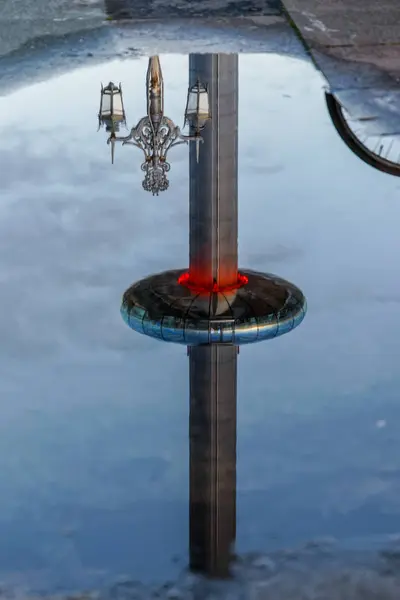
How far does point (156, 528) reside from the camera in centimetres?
470

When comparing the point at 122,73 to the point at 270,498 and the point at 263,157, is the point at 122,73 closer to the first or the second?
the point at 263,157

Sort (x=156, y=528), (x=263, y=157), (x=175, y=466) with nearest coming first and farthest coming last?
(x=156, y=528), (x=175, y=466), (x=263, y=157)

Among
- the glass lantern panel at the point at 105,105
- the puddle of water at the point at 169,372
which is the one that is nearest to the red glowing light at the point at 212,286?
the puddle of water at the point at 169,372

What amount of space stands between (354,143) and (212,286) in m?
2.71

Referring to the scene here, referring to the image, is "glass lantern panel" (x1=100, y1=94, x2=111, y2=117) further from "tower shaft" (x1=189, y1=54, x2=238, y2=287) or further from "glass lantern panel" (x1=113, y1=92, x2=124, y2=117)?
"tower shaft" (x1=189, y1=54, x2=238, y2=287)

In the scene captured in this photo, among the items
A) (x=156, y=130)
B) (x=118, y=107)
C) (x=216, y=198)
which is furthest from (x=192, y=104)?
(x=216, y=198)

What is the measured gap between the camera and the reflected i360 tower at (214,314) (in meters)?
4.83

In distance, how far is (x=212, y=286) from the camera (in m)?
6.54

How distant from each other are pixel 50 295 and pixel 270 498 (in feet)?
7.28

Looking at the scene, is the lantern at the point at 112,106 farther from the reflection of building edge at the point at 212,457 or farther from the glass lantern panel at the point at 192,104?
the reflection of building edge at the point at 212,457

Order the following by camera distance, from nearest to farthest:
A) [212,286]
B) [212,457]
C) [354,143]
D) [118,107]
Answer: [212,457]
[212,286]
[118,107]
[354,143]

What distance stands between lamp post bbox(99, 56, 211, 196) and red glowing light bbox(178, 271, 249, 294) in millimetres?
827

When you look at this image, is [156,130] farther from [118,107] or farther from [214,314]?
[214,314]

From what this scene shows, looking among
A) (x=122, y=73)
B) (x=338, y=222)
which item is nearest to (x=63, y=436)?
(x=338, y=222)
